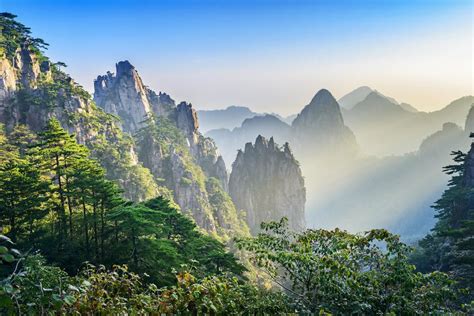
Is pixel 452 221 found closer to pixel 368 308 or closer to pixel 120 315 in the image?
pixel 368 308

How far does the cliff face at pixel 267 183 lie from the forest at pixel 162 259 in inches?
2737

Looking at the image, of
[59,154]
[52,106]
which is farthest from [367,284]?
[52,106]

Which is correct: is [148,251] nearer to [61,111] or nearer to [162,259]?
[162,259]

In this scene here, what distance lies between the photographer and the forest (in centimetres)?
523

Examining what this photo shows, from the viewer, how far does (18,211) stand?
60.8 ft

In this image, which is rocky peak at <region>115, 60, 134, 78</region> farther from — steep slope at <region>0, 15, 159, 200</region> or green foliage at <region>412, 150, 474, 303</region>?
green foliage at <region>412, 150, 474, 303</region>

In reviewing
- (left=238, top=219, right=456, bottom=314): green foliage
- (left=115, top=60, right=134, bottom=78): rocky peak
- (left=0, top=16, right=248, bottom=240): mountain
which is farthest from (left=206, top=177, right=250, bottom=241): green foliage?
(left=238, top=219, right=456, bottom=314): green foliage

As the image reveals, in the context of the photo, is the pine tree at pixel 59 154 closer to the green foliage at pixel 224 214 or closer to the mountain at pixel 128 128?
the mountain at pixel 128 128

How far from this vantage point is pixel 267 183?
110 meters

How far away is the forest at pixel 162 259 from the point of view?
206 inches

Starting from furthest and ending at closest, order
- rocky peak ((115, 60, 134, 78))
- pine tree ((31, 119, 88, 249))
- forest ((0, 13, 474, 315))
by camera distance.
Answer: rocky peak ((115, 60, 134, 78)) → pine tree ((31, 119, 88, 249)) → forest ((0, 13, 474, 315))

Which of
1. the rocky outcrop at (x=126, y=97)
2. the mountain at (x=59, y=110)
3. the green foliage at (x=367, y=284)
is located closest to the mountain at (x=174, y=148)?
the rocky outcrop at (x=126, y=97)

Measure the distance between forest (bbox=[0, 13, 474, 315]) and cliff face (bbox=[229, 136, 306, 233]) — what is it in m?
69.5

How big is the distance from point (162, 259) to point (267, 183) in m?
92.3
